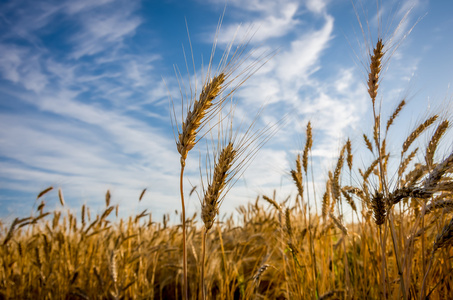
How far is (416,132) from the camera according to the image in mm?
2598

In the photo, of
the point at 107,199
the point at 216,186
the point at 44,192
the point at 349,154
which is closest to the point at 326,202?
the point at 349,154

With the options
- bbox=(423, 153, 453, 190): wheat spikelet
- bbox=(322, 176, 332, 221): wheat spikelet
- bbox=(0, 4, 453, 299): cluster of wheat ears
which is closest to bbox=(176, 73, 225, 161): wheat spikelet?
bbox=(0, 4, 453, 299): cluster of wheat ears

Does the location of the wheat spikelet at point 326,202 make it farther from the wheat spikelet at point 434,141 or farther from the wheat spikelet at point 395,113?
the wheat spikelet at point 434,141

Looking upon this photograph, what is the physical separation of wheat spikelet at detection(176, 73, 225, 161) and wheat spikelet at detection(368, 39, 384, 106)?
1128 millimetres

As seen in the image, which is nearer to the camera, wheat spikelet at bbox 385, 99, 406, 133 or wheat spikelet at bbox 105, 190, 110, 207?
wheat spikelet at bbox 385, 99, 406, 133

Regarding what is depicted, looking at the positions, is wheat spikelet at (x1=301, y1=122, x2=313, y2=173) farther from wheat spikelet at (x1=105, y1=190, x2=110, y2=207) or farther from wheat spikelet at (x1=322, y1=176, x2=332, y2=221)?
wheat spikelet at (x1=105, y1=190, x2=110, y2=207)

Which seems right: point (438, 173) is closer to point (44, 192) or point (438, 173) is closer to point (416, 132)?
point (416, 132)

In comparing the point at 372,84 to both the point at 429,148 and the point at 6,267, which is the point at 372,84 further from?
the point at 6,267

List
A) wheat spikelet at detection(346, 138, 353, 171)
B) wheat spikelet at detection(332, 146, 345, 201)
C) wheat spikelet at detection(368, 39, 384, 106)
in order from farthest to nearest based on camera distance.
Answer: wheat spikelet at detection(346, 138, 353, 171)
wheat spikelet at detection(332, 146, 345, 201)
wheat spikelet at detection(368, 39, 384, 106)

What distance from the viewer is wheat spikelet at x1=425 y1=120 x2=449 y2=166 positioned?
7.43 feet

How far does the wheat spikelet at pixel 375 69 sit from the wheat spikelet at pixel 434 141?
2.08 feet

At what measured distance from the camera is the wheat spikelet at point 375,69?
2.13m

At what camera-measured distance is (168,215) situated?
5777 mm

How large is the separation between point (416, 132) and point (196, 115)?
2.04m
